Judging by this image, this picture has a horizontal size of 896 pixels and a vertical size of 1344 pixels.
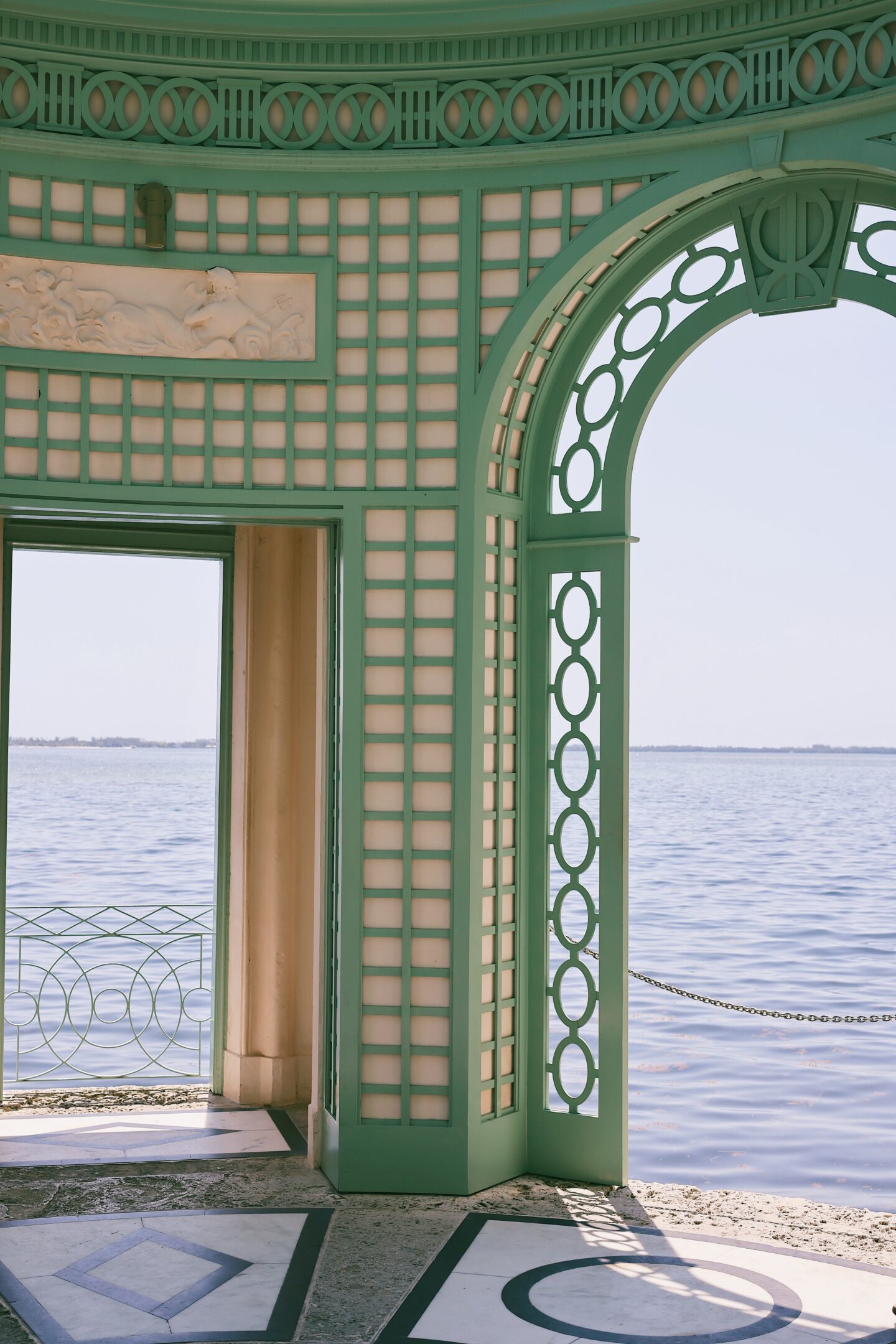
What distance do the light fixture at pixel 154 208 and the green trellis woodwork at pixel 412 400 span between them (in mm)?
62

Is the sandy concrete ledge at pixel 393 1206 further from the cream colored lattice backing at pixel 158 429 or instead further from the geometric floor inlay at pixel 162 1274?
the cream colored lattice backing at pixel 158 429

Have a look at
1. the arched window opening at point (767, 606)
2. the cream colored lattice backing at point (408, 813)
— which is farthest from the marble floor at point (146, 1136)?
the arched window opening at point (767, 606)

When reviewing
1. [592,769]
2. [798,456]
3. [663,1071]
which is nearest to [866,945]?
[663,1071]

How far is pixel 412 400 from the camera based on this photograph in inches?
205

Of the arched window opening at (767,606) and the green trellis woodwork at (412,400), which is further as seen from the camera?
the arched window opening at (767,606)

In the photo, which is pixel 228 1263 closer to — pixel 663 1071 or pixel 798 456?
pixel 663 1071

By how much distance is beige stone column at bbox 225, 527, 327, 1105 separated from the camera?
641 centimetres

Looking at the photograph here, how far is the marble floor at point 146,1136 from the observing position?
5.55 m

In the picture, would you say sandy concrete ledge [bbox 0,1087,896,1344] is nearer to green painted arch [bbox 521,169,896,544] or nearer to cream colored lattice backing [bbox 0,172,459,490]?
green painted arch [bbox 521,169,896,544]

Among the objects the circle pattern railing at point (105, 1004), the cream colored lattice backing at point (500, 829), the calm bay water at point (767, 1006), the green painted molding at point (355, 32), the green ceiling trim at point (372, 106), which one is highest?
the green painted molding at point (355, 32)

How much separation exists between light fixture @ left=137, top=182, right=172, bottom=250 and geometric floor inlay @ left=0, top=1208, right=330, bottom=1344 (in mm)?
3437

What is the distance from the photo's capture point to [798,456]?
33.8 meters

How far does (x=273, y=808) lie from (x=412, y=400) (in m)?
2.18

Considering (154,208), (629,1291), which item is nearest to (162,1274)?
(629,1291)
